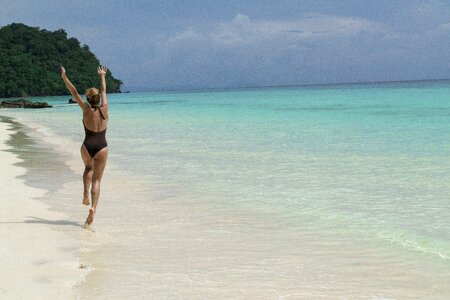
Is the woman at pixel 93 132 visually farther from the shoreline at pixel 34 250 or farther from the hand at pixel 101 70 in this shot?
the shoreline at pixel 34 250

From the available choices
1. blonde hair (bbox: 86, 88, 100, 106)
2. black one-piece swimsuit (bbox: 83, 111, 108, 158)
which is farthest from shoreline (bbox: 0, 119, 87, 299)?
blonde hair (bbox: 86, 88, 100, 106)

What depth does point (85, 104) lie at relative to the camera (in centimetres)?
646

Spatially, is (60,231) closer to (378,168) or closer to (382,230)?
(382,230)

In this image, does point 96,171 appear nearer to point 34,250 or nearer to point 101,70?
point 101,70

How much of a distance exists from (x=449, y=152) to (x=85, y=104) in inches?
422

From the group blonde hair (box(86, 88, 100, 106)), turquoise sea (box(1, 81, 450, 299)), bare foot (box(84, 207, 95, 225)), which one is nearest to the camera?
turquoise sea (box(1, 81, 450, 299))

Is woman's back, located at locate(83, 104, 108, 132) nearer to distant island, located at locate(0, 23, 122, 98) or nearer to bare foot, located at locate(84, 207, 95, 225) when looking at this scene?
bare foot, located at locate(84, 207, 95, 225)

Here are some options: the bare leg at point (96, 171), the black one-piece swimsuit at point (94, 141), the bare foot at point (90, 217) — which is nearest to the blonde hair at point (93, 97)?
the black one-piece swimsuit at point (94, 141)

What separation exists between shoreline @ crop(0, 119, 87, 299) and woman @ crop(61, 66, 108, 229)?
0.55m

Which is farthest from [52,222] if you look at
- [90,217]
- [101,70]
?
[101,70]

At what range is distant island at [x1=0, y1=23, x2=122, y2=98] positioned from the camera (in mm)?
120000

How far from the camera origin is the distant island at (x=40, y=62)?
12000cm

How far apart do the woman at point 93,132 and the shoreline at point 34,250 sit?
21.6 inches

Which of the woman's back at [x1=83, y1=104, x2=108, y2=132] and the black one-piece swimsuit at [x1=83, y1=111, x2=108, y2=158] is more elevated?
the woman's back at [x1=83, y1=104, x2=108, y2=132]
